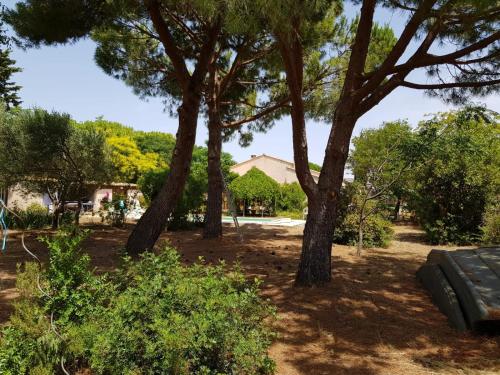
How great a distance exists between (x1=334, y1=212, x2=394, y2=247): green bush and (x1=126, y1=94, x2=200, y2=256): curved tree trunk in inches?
180

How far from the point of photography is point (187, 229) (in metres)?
13.9

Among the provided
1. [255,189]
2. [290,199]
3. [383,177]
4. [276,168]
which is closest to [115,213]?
[383,177]

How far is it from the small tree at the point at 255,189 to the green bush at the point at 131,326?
24891 mm

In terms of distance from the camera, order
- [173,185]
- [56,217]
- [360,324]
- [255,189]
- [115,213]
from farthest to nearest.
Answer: [255,189] → [115,213] → [56,217] → [173,185] → [360,324]

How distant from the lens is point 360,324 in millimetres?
4176

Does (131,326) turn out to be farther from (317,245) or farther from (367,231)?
(367,231)

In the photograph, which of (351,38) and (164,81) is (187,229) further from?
(351,38)

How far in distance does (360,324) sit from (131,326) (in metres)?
2.48

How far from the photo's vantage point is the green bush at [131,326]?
8.02 feet

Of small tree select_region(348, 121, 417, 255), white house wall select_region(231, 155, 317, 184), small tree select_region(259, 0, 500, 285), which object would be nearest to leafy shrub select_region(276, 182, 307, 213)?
white house wall select_region(231, 155, 317, 184)

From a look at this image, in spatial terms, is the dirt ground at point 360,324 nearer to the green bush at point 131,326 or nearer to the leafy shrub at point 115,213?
the green bush at point 131,326

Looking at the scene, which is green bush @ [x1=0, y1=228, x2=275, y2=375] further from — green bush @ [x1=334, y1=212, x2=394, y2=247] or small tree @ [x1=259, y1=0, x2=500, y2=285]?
green bush @ [x1=334, y1=212, x2=394, y2=247]

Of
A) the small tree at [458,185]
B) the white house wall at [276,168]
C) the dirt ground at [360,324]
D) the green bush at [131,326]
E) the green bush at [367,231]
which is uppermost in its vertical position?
the white house wall at [276,168]

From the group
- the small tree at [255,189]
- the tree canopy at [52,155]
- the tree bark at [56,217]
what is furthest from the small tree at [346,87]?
the small tree at [255,189]
